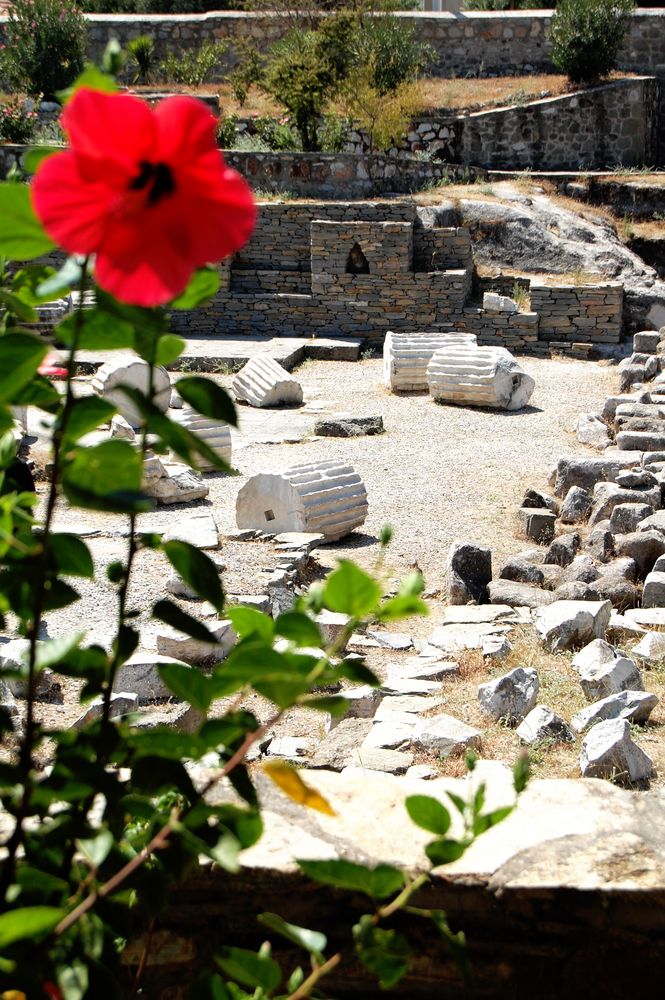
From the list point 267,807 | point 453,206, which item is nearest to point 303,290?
point 453,206

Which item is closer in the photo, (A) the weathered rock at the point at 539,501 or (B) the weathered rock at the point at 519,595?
(B) the weathered rock at the point at 519,595

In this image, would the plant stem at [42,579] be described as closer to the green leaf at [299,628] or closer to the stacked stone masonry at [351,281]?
the green leaf at [299,628]

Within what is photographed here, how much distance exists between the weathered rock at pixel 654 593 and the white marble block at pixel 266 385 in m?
7.40

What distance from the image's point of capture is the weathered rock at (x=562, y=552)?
26.8 feet

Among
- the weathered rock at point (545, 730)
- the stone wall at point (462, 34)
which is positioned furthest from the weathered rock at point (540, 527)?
the stone wall at point (462, 34)

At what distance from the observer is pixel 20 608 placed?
116 centimetres

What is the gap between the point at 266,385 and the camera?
13.9 metres

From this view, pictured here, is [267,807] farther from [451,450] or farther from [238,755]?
[451,450]

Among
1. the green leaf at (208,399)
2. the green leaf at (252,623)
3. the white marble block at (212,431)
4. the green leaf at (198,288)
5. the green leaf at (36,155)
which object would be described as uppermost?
the green leaf at (36,155)

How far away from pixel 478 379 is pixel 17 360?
513 inches

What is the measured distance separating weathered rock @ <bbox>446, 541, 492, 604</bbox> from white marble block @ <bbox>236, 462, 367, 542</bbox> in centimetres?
138

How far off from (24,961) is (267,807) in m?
1.14

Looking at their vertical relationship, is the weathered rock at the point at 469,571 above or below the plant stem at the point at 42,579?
below

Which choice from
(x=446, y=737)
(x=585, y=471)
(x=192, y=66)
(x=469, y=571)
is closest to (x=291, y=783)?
(x=446, y=737)
